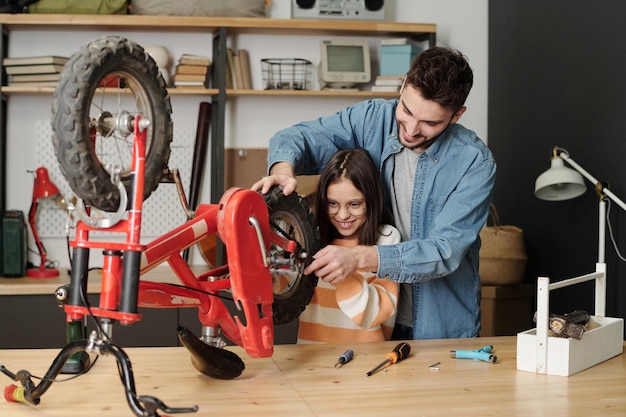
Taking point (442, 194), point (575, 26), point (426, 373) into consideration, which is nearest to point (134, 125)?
point (426, 373)

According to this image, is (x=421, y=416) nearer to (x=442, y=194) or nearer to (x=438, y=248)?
(x=438, y=248)

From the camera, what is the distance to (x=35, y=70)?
4051mm

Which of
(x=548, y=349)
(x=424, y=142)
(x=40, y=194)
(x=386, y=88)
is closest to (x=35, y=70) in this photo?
(x=40, y=194)

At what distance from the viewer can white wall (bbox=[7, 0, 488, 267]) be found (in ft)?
14.1

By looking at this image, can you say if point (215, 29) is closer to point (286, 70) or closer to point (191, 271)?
point (286, 70)

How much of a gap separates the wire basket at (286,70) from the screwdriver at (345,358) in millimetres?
2625

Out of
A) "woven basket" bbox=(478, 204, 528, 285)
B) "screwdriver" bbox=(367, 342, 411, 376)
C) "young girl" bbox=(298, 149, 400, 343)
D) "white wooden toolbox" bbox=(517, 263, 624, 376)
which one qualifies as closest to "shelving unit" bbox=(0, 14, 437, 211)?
"woven basket" bbox=(478, 204, 528, 285)

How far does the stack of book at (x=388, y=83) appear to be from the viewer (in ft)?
13.9

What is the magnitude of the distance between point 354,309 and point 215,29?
8.44 feet

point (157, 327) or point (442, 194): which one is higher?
point (442, 194)

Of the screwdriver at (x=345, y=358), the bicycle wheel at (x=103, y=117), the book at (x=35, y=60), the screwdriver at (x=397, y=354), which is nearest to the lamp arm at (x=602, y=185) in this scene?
the screwdriver at (x=397, y=354)

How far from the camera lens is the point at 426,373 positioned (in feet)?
5.96

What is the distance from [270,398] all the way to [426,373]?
414 mm

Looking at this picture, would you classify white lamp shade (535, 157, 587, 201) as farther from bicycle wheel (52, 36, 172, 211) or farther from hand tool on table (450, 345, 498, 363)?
bicycle wheel (52, 36, 172, 211)
